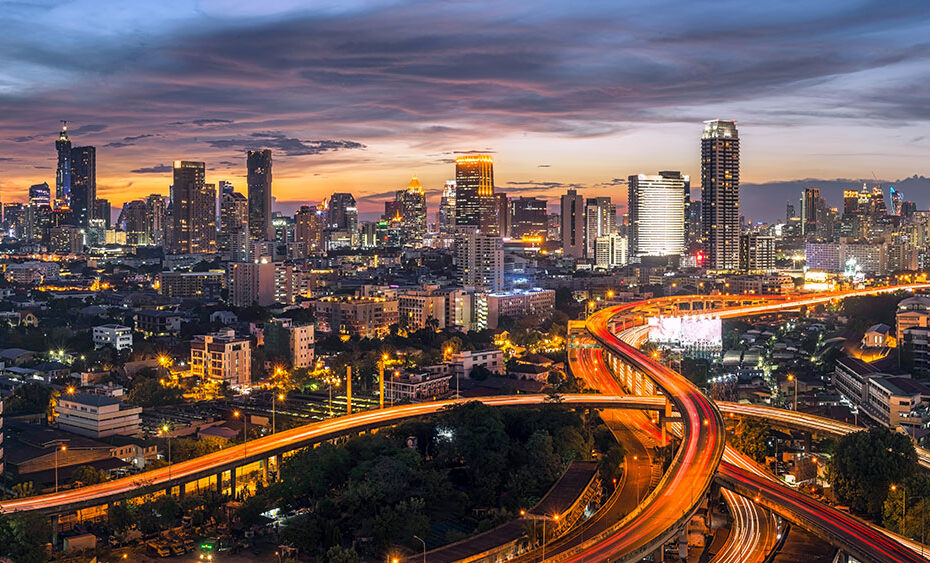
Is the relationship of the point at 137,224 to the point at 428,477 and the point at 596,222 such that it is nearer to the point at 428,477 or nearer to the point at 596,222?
→ the point at 596,222

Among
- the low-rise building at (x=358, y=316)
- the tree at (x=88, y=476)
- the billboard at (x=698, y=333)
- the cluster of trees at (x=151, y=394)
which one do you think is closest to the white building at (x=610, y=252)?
the low-rise building at (x=358, y=316)

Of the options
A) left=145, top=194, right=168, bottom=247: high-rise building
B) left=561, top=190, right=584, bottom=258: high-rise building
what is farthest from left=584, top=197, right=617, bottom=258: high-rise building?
left=145, top=194, right=168, bottom=247: high-rise building

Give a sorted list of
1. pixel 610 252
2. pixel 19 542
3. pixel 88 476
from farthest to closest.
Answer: pixel 610 252 < pixel 88 476 < pixel 19 542

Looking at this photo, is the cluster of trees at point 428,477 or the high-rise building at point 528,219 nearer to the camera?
the cluster of trees at point 428,477

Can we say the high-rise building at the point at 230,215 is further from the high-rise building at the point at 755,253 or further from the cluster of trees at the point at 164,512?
the cluster of trees at the point at 164,512

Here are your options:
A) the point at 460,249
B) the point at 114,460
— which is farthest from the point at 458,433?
the point at 460,249

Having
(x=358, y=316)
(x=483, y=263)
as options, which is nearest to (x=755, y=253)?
(x=483, y=263)
